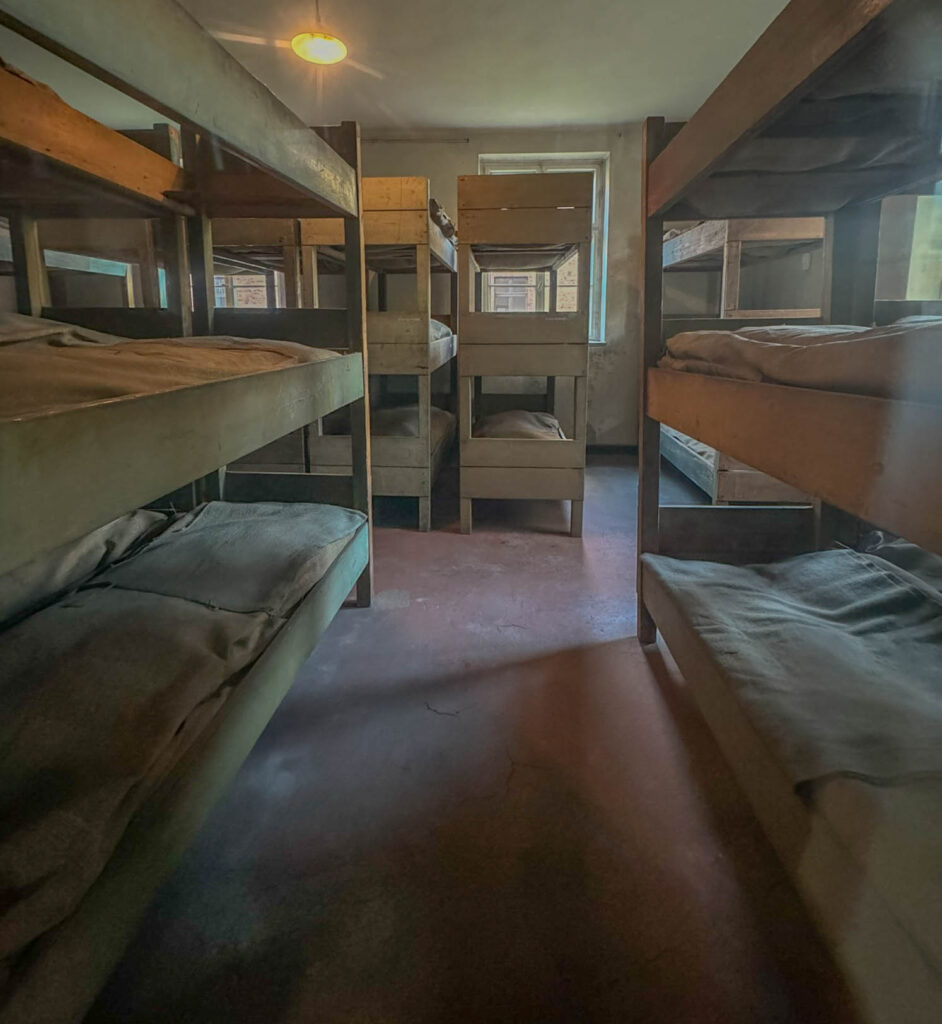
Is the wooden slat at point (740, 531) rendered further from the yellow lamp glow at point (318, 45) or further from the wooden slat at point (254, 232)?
the yellow lamp glow at point (318, 45)

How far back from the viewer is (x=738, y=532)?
204cm

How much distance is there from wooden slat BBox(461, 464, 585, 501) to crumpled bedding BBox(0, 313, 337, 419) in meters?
1.75

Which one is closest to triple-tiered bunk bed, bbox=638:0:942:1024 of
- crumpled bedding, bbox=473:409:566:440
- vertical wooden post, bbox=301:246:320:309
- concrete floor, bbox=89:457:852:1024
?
concrete floor, bbox=89:457:852:1024

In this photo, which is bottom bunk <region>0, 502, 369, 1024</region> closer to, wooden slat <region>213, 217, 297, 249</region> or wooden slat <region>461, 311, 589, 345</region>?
wooden slat <region>461, 311, 589, 345</region>

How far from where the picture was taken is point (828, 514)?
6.64ft

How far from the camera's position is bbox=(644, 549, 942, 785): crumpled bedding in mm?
996

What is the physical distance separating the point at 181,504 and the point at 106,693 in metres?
1.35

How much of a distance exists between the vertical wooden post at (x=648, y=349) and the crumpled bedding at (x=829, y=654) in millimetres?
193

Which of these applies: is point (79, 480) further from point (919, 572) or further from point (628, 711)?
point (919, 572)

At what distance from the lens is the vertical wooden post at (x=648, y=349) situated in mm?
1944

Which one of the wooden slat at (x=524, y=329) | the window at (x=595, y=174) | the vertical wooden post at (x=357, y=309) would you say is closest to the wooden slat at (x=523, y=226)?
the wooden slat at (x=524, y=329)

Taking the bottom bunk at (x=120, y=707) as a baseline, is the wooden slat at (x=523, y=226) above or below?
above

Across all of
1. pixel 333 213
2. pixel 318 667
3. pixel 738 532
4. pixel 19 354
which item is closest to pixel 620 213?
pixel 333 213

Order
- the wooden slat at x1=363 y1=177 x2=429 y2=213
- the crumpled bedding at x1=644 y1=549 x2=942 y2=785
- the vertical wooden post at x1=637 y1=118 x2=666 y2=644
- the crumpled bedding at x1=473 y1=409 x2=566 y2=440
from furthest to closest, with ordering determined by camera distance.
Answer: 1. the crumpled bedding at x1=473 y1=409 x2=566 y2=440
2. the wooden slat at x1=363 y1=177 x2=429 y2=213
3. the vertical wooden post at x1=637 y1=118 x2=666 y2=644
4. the crumpled bedding at x1=644 y1=549 x2=942 y2=785
